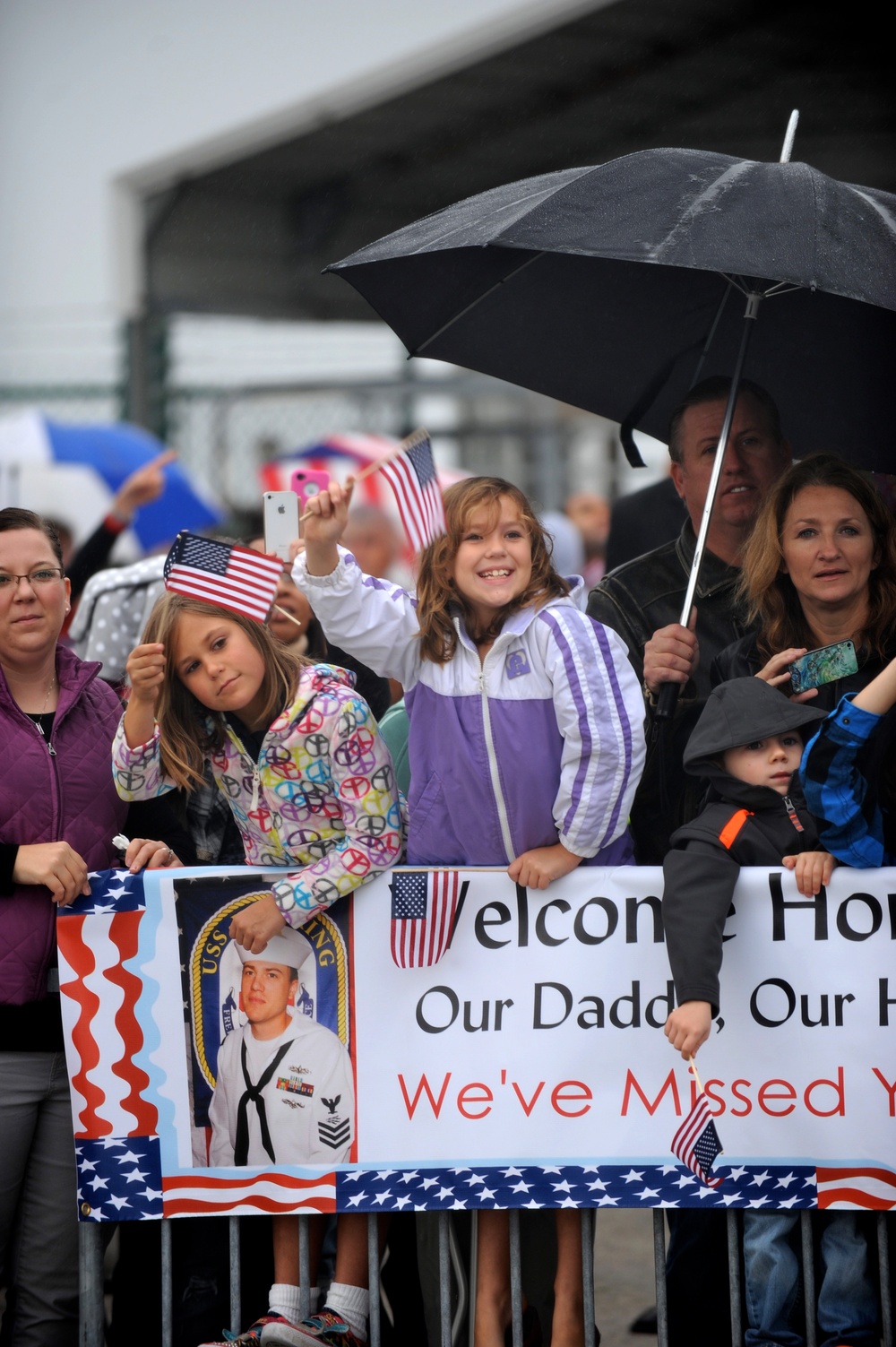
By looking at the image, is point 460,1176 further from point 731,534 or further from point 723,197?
point 723,197

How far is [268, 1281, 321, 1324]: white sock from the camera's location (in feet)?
12.0

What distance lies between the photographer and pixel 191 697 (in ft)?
12.5

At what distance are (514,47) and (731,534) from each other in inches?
303

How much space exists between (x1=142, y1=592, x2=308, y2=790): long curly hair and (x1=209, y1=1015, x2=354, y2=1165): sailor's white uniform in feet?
2.15

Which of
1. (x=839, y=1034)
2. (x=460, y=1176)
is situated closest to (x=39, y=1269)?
(x=460, y=1176)

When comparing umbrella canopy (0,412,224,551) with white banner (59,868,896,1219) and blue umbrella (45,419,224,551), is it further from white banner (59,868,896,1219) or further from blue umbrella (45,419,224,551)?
white banner (59,868,896,1219)

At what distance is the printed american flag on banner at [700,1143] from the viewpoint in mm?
3377

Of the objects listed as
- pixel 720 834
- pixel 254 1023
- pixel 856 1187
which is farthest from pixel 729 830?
pixel 254 1023

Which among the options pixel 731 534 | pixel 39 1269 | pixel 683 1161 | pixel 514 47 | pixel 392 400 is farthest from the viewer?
pixel 392 400

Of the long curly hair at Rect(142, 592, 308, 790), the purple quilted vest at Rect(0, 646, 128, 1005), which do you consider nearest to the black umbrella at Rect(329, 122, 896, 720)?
the long curly hair at Rect(142, 592, 308, 790)

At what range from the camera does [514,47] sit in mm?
10922

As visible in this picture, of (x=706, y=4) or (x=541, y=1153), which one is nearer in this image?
(x=541, y=1153)

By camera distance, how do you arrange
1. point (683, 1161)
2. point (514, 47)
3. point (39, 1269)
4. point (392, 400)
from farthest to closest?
point (392, 400) → point (514, 47) → point (39, 1269) → point (683, 1161)

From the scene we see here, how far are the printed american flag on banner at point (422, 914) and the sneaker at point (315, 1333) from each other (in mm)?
827
